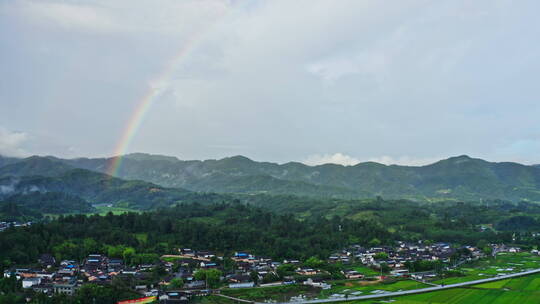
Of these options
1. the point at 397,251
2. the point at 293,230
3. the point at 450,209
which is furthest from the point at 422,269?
the point at 450,209

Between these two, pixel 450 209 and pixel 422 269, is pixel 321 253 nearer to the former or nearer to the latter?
pixel 422 269

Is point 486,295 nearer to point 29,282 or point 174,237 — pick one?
point 29,282

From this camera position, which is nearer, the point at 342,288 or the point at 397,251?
the point at 342,288

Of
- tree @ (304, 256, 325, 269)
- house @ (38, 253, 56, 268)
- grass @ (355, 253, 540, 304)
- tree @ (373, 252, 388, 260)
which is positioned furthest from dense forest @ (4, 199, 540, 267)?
grass @ (355, 253, 540, 304)

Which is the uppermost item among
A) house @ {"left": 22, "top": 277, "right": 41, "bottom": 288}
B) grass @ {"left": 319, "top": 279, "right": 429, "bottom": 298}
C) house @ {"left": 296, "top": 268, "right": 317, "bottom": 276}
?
house @ {"left": 22, "top": 277, "right": 41, "bottom": 288}

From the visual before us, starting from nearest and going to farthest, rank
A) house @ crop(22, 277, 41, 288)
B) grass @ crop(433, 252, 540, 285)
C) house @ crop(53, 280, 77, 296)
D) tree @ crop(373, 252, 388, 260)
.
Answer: house @ crop(53, 280, 77, 296) < house @ crop(22, 277, 41, 288) < grass @ crop(433, 252, 540, 285) < tree @ crop(373, 252, 388, 260)

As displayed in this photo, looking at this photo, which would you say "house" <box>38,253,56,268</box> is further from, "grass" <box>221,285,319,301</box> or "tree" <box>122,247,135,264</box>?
"grass" <box>221,285,319,301</box>

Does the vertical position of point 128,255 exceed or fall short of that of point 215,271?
it exceeds it

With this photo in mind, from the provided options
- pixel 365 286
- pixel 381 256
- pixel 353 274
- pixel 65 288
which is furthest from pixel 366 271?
pixel 65 288
